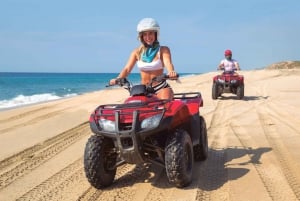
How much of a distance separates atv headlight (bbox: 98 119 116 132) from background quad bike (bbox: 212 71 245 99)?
11111mm

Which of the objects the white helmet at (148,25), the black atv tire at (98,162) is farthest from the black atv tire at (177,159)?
the white helmet at (148,25)

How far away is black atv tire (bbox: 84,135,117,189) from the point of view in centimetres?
473

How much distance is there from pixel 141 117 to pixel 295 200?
1.66 m

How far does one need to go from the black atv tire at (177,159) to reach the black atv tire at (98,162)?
2.28 feet

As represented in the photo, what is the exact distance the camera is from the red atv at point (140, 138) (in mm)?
4523

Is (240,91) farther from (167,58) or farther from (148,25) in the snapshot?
(148,25)

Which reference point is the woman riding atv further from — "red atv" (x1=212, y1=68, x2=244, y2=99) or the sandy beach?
"red atv" (x1=212, y1=68, x2=244, y2=99)

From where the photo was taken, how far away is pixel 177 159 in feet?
14.9

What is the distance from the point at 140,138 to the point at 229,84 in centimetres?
1135

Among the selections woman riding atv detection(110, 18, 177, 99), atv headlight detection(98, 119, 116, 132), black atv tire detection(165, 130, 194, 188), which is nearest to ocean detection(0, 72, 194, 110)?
woman riding atv detection(110, 18, 177, 99)

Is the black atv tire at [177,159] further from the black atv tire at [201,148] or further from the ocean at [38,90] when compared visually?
the ocean at [38,90]

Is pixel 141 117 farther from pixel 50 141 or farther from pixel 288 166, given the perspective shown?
pixel 50 141

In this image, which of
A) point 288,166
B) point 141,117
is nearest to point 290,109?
point 288,166

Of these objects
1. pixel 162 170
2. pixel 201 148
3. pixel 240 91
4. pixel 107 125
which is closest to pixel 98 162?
pixel 107 125
